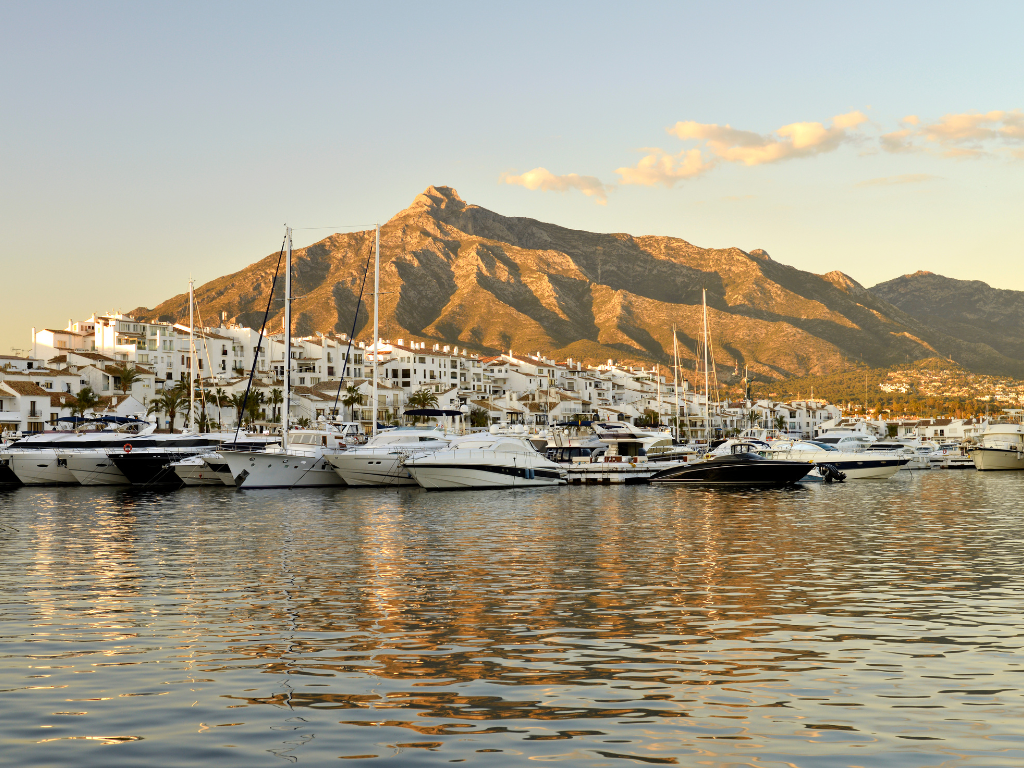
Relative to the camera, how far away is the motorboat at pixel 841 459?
224 feet

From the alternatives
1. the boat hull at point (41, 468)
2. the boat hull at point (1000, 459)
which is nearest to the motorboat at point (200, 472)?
the boat hull at point (41, 468)

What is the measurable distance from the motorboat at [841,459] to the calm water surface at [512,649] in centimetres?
3545

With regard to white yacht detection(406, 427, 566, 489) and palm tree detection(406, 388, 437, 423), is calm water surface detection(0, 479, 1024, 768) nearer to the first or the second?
white yacht detection(406, 427, 566, 489)

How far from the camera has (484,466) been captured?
186 ft

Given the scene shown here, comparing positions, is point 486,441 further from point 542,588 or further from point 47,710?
point 47,710

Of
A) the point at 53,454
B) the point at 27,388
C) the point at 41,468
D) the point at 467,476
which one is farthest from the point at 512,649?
the point at 27,388

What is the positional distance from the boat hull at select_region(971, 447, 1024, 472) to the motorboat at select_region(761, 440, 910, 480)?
25.9m

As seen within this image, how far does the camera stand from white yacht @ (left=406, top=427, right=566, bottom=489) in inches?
2207

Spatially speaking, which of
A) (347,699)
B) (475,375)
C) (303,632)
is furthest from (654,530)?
(475,375)

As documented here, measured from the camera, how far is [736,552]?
27.9 metres

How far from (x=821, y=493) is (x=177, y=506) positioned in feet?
111

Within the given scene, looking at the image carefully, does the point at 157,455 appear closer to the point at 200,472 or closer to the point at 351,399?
the point at 200,472

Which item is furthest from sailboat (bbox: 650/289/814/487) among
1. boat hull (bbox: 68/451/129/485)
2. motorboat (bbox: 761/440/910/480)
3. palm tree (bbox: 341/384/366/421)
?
palm tree (bbox: 341/384/366/421)

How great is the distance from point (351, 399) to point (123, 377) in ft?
88.2
